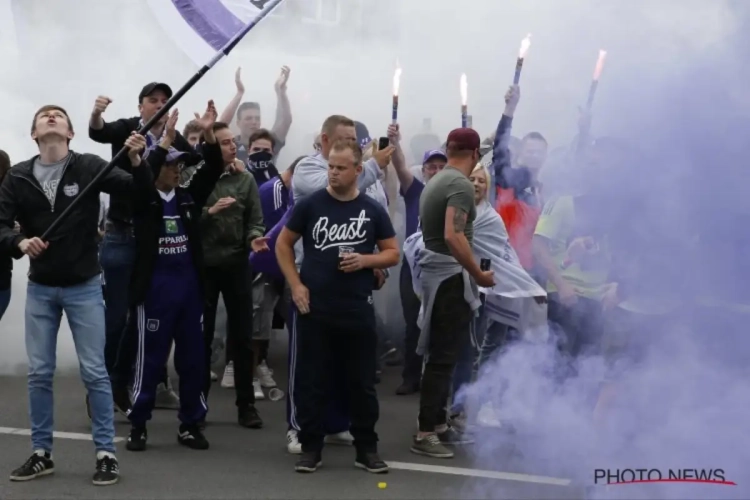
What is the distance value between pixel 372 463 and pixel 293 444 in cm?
55

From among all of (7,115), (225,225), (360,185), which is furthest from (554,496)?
(7,115)

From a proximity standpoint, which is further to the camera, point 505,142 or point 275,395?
point 275,395

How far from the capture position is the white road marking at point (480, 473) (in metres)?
5.17

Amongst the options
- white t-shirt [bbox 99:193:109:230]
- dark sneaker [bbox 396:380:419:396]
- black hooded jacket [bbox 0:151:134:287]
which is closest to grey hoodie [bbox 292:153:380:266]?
black hooded jacket [bbox 0:151:134:287]

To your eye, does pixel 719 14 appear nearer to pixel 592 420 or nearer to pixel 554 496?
pixel 592 420

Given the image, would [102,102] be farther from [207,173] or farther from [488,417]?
[488,417]

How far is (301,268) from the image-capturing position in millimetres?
5676

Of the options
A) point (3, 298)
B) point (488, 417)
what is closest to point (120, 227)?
point (3, 298)

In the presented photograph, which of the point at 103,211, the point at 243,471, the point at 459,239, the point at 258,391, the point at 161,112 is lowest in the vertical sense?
the point at 243,471

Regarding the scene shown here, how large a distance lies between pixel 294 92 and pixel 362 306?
3824 millimetres

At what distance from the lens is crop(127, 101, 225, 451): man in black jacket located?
584cm

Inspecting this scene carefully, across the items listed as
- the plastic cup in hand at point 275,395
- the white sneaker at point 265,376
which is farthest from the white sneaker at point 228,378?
the plastic cup in hand at point 275,395

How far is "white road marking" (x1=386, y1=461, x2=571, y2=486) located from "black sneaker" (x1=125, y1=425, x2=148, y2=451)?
1258mm

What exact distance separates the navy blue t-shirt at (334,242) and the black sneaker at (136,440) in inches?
46.1
